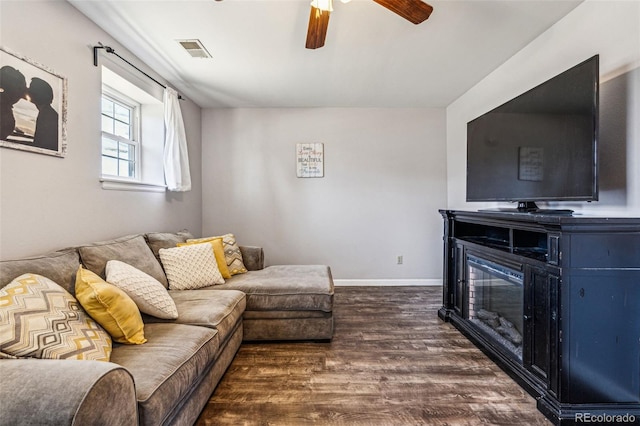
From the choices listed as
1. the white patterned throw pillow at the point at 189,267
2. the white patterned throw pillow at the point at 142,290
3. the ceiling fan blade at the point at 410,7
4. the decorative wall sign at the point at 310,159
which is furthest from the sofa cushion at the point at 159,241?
the ceiling fan blade at the point at 410,7

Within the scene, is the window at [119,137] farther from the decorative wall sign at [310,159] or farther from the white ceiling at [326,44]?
the decorative wall sign at [310,159]

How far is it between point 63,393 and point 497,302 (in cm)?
254

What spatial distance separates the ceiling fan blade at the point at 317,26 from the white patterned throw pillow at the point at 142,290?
180 centimetres

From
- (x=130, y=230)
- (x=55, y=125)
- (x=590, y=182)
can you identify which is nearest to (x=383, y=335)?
(x=590, y=182)

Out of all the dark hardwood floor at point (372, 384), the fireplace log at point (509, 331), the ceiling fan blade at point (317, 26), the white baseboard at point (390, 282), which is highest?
the ceiling fan blade at point (317, 26)

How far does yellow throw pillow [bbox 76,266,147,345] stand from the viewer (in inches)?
56.5

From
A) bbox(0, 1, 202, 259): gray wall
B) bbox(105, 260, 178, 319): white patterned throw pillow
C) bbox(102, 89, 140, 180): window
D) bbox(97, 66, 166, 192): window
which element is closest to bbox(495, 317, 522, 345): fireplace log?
bbox(105, 260, 178, 319): white patterned throw pillow

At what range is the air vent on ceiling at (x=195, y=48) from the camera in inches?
99.3

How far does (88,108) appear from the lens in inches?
87.3

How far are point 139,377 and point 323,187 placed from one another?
3.30 metres

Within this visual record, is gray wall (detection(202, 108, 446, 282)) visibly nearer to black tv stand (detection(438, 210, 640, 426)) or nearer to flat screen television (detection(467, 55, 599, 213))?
flat screen television (detection(467, 55, 599, 213))

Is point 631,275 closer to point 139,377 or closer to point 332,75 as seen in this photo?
point 139,377

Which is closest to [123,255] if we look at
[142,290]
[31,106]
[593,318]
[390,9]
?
[142,290]

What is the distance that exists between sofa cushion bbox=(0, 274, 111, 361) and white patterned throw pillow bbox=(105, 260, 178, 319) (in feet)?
0.88
